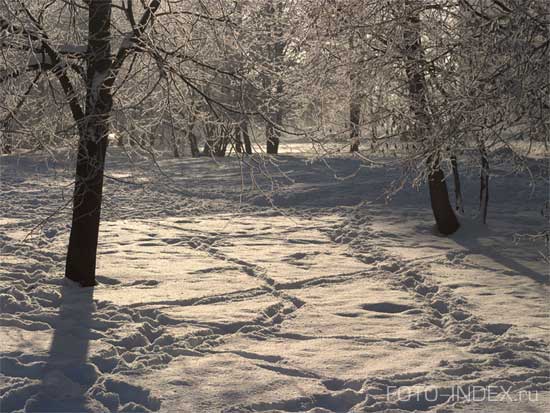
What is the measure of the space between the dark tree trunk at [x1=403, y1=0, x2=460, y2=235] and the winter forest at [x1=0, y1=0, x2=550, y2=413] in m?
0.05

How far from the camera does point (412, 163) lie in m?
7.59

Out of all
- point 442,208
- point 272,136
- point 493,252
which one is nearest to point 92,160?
point 272,136

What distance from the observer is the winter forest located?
4.99 metres

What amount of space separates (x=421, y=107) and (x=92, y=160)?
4.14 m

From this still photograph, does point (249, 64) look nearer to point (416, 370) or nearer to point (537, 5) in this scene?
point (537, 5)

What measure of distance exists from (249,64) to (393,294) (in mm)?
3106

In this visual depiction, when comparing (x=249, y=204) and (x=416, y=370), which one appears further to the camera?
(x=249, y=204)

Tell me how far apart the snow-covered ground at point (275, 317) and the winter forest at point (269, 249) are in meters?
0.03

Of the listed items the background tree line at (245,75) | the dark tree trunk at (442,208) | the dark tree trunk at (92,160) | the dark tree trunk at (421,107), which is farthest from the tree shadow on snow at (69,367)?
the dark tree trunk at (442,208)

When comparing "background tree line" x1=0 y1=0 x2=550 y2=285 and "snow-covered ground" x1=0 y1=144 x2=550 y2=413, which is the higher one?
"background tree line" x1=0 y1=0 x2=550 y2=285

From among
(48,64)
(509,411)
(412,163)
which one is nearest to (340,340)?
(509,411)

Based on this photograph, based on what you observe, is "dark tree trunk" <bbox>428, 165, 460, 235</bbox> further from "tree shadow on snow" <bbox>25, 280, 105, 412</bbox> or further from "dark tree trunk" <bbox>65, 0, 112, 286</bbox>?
"tree shadow on snow" <bbox>25, 280, 105, 412</bbox>

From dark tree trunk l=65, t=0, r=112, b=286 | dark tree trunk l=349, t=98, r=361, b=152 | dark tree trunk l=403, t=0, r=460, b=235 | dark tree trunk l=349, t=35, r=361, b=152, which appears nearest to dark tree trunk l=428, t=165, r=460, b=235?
dark tree trunk l=403, t=0, r=460, b=235

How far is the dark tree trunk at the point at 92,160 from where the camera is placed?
6555 mm
